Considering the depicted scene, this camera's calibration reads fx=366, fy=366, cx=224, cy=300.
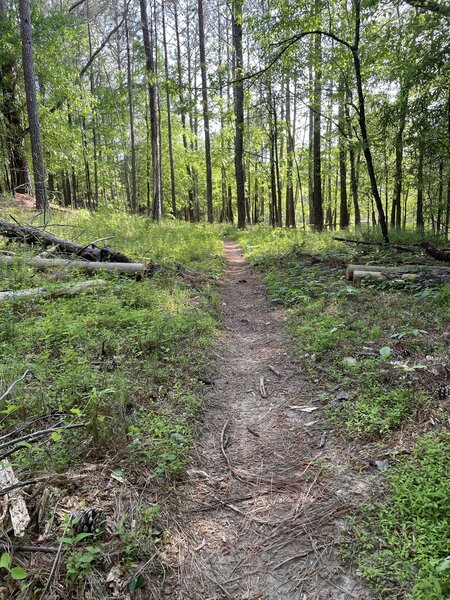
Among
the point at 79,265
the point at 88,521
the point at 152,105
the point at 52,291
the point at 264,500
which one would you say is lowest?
the point at 264,500

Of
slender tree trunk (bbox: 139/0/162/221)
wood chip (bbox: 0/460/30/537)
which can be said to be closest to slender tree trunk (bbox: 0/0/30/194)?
slender tree trunk (bbox: 139/0/162/221)

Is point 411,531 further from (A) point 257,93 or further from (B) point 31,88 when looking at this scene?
(A) point 257,93

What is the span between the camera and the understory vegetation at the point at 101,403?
199cm

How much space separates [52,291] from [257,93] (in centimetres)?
1597

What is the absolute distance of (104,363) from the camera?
370cm

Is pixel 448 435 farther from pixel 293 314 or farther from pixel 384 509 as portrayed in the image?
pixel 293 314

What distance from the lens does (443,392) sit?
121 inches

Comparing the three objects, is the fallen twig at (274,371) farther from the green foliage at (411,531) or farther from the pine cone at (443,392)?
the green foliage at (411,531)

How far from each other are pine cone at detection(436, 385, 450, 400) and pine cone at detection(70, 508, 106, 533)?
2.69 metres

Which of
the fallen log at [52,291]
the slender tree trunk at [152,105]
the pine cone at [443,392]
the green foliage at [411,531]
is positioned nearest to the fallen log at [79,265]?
the fallen log at [52,291]

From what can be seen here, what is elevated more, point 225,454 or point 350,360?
point 350,360

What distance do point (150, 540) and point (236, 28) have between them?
18409 mm

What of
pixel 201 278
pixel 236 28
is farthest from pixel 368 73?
pixel 201 278

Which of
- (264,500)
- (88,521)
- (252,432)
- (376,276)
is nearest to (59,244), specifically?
(252,432)
